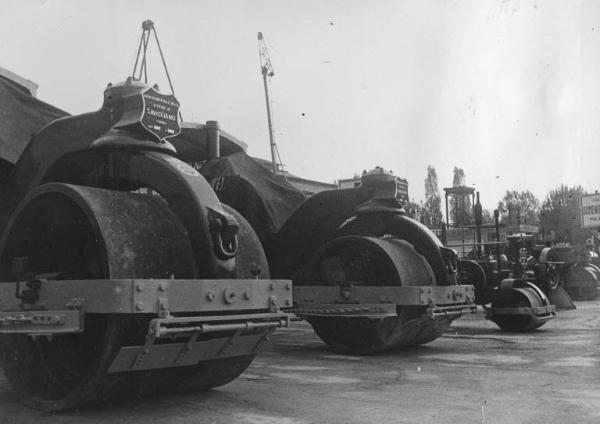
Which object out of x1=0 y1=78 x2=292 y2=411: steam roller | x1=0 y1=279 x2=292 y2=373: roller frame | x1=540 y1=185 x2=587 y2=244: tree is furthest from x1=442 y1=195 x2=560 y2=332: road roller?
x1=540 y1=185 x2=587 y2=244: tree

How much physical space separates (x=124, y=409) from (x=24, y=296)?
94 cm

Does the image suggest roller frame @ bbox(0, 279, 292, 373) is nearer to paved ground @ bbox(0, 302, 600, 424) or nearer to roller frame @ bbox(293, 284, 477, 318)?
paved ground @ bbox(0, 302, 600, 424)

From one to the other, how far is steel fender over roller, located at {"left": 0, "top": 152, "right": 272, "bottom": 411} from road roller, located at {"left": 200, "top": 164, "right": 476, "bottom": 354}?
2429mm

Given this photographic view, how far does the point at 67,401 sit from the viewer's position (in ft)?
14.3

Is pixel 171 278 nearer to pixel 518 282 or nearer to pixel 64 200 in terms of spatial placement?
pixel 64 200

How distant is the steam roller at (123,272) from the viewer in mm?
4203

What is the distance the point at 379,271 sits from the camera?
8094 mm

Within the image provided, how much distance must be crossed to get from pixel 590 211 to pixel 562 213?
7.80 metres

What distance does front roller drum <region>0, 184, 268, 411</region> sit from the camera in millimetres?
4297

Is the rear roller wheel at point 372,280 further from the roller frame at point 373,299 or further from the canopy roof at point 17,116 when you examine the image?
the canopy roof at point 17,116

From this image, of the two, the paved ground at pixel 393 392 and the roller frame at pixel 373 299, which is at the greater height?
the roller frame at pixel 373 299

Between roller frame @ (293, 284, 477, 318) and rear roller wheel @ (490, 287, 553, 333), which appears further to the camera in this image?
rear roller wheel @ (490, 287, 553, 333)

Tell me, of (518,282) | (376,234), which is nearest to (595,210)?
(518,282)

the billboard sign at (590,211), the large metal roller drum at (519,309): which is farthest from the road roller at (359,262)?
the billboard sign at (590,211)
